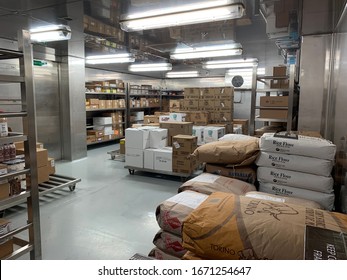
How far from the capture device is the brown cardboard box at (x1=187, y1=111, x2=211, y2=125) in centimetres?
604

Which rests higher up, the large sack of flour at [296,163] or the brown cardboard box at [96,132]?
the large sack of flour at [296,163]

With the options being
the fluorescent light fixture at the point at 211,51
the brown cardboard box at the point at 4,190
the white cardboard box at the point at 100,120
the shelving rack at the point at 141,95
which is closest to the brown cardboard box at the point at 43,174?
the brown cardboard box at the point at 4,190

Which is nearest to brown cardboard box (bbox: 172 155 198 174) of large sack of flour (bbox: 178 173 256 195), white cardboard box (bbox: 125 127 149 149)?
white cardboard box (bbox: 125 127 149 149)

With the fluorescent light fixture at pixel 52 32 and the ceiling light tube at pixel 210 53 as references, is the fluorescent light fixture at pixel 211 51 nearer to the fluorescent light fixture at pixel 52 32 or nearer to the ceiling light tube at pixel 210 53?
the ceiling light tube at pixel 210 53

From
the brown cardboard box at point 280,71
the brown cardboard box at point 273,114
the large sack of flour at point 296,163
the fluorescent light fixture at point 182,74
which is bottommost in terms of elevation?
the large sack of flour at point 296,163

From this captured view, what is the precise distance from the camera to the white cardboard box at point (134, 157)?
485 centimetres

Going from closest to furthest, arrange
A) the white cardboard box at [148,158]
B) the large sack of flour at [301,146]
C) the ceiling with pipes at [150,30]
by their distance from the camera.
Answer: the large sack of flour at [301,146], the ceiling with pipes at [150,30], the white cardboard box at [148,158]

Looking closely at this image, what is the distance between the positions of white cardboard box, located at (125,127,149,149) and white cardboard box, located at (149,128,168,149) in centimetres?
8

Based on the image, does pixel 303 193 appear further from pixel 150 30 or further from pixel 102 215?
pixel 150 30

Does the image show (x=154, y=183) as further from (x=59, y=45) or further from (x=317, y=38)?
(x=59, y=45)

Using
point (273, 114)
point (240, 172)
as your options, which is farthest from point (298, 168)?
point (273, 114)

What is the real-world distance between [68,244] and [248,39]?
555 centimetres

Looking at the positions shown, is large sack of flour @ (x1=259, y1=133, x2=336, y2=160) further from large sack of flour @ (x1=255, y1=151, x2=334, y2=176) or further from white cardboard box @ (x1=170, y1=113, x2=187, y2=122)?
white cardboard box @ (x1=170, y1=113, x2=187, y2=122)

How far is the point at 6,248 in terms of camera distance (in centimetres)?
197
